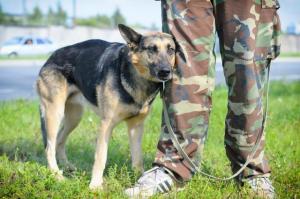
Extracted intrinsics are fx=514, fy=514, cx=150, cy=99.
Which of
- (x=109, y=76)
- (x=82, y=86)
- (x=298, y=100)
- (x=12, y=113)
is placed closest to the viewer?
(x=109, y=76)

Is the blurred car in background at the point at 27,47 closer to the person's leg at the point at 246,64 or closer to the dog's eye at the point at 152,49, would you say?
the dog's eye at the point at 152,49

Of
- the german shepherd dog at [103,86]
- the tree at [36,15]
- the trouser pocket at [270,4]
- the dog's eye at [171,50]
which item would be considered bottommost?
the tree at [36,15]

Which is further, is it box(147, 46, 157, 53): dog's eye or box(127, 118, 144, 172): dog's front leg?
box(127, 118, 144, 172): dog's front leg

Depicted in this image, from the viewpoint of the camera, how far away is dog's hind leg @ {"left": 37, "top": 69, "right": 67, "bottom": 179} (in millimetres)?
4961

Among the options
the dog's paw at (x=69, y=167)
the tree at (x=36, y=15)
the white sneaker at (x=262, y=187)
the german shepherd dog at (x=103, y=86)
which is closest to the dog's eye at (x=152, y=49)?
the german shepherd dog at (x=103, y=86)

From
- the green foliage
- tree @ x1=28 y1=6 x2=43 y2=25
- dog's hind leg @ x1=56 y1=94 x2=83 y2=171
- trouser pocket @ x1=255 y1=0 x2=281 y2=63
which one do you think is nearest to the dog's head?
trouser pocket @ x1=255 y1=0 x2=281 y2=63

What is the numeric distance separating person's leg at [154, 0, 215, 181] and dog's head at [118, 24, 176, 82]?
10cm

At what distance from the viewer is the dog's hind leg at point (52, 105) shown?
4961mm

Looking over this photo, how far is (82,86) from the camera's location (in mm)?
4812

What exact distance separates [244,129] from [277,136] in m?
2.45

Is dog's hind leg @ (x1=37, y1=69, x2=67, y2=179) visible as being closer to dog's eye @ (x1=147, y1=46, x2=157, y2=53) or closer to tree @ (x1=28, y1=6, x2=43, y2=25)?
dog's eye @ (x1=147, y1=46, x2=157, y2=53)

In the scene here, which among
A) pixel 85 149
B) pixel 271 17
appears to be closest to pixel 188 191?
pixel 271 17

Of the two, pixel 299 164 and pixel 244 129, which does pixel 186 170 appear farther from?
pixel 299 164

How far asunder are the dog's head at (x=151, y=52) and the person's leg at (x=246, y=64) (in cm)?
42
